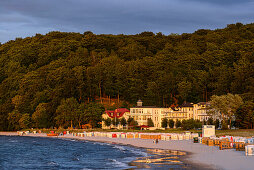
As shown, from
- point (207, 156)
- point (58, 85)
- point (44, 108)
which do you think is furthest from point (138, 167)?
point (58, 85)

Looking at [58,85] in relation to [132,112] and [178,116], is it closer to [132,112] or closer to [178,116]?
[132,112]

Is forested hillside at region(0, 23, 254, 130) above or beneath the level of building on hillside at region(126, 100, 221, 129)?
above

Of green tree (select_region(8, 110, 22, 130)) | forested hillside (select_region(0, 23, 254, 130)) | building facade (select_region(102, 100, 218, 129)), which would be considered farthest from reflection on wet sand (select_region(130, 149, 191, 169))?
green tree (select_region(8, 110, 22, 130))

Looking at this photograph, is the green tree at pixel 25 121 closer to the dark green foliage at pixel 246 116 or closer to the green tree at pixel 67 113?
the green tree at pixel 67 113

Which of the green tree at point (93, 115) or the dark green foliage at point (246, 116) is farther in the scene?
the green tree at point (93, 115)

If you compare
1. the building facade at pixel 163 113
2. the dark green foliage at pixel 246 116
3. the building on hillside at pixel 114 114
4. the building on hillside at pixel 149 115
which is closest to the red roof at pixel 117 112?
the building on hillside at pixel 114 114

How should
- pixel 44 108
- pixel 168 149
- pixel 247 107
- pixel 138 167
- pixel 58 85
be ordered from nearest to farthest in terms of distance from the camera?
1. pixel 138 167
2. pixel 168 149
3. pixel 247 107
4. pixel 44 108
5. pixel 58 85

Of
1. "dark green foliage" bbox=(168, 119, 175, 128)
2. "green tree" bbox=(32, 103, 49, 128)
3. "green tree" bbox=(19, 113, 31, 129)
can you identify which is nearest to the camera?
"dark green foliage" bbox=(168, 119, 175, 128)

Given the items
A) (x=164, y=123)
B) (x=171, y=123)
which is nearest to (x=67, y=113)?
(x=164, y=123)

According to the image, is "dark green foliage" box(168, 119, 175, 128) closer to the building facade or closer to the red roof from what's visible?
the building facade

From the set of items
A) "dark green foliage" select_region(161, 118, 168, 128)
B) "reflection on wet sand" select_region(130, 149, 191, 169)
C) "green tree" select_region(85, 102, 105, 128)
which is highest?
"green tree" select_region(85, 102, 105, 128)

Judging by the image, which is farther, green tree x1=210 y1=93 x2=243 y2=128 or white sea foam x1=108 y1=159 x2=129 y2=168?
green tree x1=210 y1=93 x2=243 y2=128

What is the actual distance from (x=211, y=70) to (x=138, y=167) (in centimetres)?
12954

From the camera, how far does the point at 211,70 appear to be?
174 m
